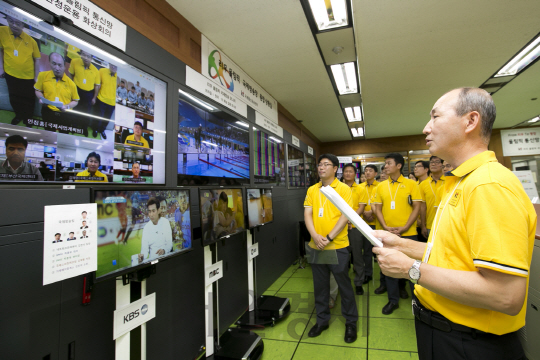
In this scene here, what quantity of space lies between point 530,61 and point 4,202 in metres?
5.35

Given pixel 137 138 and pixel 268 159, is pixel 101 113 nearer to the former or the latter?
pixel 137 138

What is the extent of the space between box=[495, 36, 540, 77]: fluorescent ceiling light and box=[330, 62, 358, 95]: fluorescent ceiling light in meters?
1.94

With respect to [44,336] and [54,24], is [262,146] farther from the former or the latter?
[44,336]

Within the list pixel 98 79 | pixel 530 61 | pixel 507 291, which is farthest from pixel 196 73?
pixel 530 61

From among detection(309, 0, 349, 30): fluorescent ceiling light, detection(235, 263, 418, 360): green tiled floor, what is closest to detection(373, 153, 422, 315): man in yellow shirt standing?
detection(235, 263, 418, 360): green tiled floor

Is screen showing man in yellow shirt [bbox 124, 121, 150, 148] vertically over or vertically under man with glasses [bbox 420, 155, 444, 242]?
over

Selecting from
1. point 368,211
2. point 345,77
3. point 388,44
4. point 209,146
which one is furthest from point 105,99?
point 368,211

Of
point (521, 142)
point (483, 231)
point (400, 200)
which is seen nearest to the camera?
point (483, 231)

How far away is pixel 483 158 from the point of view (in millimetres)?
885

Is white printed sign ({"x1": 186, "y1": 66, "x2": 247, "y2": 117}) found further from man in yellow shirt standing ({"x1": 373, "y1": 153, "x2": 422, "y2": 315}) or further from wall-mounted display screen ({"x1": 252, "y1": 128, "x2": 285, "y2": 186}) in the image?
man in yellow shirt standing ({"x1": 373, "y1": 153, "x2": 422, "y2": 315})

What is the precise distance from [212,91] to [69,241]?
6.44ft

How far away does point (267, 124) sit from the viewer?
4.02 metres

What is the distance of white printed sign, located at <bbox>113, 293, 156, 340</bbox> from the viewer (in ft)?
4.48

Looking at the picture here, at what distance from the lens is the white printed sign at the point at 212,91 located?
234 centimetres
